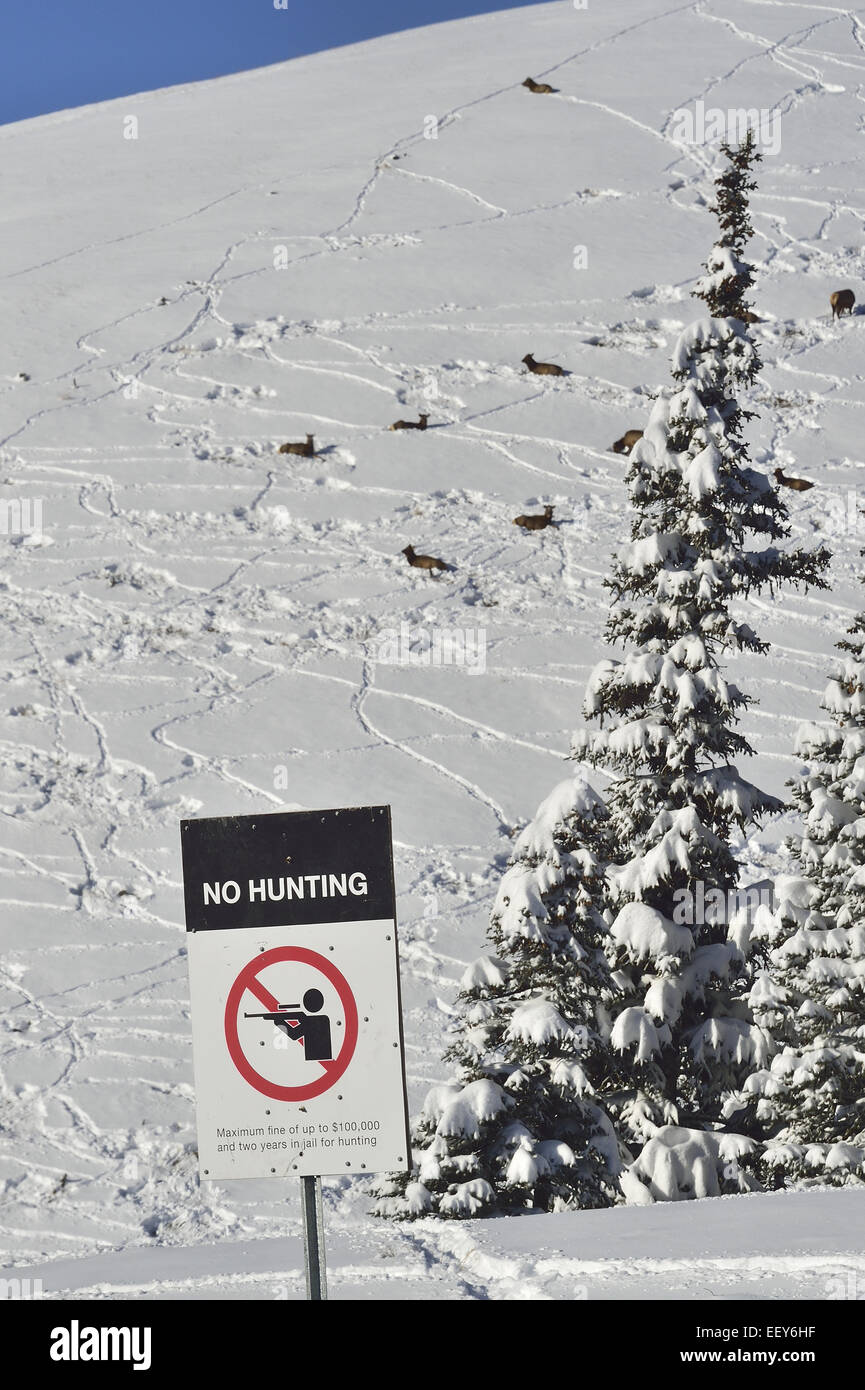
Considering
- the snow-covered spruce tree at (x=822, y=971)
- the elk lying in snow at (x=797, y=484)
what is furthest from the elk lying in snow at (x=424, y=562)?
the snow-covered spruce tree at (x=822, y=971)

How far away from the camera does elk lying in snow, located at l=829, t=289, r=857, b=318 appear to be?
1203 inches

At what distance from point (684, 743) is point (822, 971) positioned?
2117 mm

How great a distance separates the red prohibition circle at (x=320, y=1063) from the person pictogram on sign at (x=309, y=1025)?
0.04 meters

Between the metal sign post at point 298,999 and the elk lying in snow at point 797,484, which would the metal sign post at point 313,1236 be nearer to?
the metal sign post at point 298,999

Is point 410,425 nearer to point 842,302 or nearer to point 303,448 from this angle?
point 303,448

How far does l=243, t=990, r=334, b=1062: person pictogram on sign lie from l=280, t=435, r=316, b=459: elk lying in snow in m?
22.3

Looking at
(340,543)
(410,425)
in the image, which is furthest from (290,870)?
(410,425)

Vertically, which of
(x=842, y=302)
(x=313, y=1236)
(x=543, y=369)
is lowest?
(x=313, y=1236)
